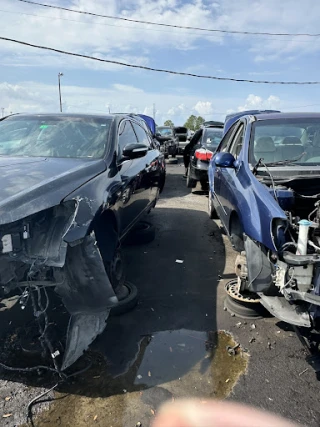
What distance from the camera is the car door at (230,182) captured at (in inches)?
168

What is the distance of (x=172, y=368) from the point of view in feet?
9.75

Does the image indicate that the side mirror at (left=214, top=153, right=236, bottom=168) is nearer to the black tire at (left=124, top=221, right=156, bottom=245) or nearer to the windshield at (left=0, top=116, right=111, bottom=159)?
the windshield at (left=0, top=116, right=111, bottom=159)

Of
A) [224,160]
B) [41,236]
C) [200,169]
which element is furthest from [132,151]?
[200,169]

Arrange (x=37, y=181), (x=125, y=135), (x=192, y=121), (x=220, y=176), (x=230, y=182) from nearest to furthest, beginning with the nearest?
1. (x=37, y=181)
2. (x=230, y=182)
3. (x=125, y=135)
4. (x=220, y=176)
5. (x=192, y=121)

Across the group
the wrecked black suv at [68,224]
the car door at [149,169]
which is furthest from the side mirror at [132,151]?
the car door at [149,169]

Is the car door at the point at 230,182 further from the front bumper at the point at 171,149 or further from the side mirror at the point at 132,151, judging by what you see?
the front bumper at the point at 171,149

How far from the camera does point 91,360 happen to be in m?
3.06

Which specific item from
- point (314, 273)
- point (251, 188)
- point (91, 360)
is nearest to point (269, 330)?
point (314, 273)

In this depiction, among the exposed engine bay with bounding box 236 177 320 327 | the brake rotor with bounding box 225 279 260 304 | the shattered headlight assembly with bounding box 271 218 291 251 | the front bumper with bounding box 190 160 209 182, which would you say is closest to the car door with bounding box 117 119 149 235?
the brake rotor with bounding box 225 279 260 304

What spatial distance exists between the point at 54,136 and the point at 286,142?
288 cm

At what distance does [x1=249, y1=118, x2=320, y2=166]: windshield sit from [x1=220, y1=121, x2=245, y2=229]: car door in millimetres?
307

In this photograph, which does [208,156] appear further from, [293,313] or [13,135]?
[293,313]

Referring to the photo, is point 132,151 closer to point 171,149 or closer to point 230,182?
point 230,182

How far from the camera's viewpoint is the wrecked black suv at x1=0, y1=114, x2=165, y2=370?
8.66 ft
